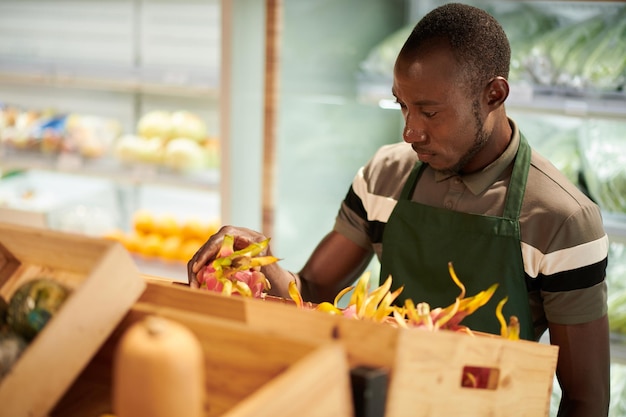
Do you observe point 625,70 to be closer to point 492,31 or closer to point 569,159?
point 569,159

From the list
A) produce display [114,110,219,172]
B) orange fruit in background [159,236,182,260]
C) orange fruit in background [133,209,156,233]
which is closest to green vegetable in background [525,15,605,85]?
produce display [114,110,219,172]

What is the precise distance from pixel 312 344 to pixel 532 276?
907mm

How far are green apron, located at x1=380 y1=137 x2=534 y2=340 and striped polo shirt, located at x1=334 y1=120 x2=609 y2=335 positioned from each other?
0.08 ft

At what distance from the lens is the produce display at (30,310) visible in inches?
42.1

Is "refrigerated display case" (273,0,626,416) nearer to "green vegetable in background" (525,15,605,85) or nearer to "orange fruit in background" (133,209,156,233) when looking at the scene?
"green vegetable in background" (525,15,605,85)

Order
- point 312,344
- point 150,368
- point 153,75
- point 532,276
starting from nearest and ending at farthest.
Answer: point 150,368 < point 312,344 < point 532,276 < point 153,75

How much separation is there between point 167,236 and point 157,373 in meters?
2.85

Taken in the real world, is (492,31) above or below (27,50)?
above

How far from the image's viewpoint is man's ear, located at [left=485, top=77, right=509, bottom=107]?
1703 mm

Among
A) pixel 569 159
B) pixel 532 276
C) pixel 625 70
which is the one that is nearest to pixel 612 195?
pixel 569 159

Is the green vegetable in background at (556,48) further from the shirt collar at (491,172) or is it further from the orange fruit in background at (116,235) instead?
the orange fruit in background at (116,235)

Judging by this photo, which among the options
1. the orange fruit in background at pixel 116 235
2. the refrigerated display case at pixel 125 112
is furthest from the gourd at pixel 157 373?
the orange fruit in background at pixel 116 235

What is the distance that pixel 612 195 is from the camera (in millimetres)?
2670

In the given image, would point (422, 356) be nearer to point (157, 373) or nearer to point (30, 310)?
point (157, 373)
